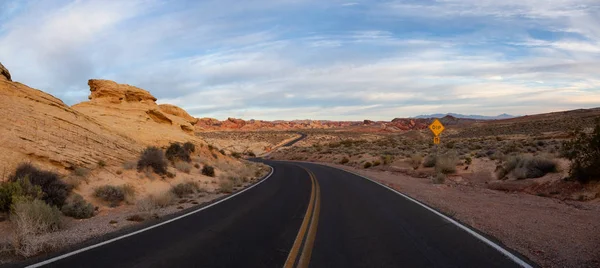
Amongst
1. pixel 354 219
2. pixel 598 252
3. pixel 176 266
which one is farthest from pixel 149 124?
pixel 598 252

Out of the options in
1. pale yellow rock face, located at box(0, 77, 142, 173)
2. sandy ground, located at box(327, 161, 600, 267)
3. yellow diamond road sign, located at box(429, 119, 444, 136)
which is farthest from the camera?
yellow diamond road sign, located at box(429, 119, 444, 136)

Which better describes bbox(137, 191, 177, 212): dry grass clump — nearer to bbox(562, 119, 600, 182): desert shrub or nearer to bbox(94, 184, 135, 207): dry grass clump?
bbox(94, 184, 135, 207): dry grass clump

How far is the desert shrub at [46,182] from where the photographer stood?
11.9m

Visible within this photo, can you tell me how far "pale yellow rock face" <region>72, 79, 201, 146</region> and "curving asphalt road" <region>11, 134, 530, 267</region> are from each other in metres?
16.6

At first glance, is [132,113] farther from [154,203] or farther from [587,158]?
[587,158]

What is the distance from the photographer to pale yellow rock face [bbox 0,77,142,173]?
47.9ft

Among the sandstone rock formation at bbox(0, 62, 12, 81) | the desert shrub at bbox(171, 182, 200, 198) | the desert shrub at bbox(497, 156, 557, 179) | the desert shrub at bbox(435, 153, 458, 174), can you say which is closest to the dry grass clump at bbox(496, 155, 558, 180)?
the desert shrub at bbox(497, 156, 557, 179)

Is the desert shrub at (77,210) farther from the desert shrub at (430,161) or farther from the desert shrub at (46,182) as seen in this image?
the desert shrub at (430,161)

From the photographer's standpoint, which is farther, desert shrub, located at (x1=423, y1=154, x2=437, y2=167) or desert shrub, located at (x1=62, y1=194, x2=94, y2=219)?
desert shrub, located at (x1=423, y1=154, x2=437, y2=167)

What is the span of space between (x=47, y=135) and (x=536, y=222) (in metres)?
17.3

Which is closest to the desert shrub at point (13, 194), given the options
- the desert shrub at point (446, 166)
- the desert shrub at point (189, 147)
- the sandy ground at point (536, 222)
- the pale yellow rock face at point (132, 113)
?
the sandy ground at point (536, 222)

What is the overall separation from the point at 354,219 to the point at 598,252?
5.08 metres

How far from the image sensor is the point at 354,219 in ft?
33.9

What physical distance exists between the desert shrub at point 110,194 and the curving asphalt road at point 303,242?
4.56 m
